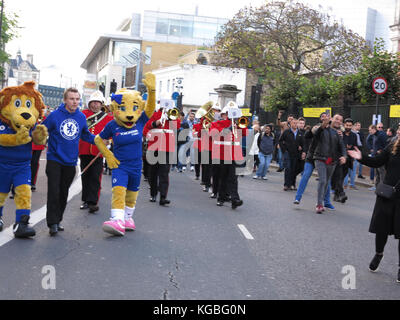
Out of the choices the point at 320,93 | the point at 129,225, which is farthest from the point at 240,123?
the point at 320,93

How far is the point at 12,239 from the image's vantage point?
291 inches

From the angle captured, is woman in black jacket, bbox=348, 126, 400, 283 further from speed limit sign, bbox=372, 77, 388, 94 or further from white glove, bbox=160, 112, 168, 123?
speed limit sign, bbox=372, 77, 388, 94

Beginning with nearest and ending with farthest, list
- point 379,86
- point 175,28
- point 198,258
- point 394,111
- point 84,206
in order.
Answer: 1. point 198,258
2. point 84,206
3. point 379,86
4. point 394,111
5. point 175,28

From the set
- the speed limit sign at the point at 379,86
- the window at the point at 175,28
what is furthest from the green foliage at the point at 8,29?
the speed limit sign at the point at 379,86

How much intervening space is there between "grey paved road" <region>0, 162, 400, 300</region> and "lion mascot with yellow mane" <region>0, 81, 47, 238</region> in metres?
0.46

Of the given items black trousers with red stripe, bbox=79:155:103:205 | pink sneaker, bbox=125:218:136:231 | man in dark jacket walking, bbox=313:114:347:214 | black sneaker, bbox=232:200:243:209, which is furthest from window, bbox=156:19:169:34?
pink sneaker, bbox=125:218:136:231

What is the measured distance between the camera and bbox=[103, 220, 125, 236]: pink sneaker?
7887mm

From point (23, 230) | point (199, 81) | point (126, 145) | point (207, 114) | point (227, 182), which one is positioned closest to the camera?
point (23, 230)

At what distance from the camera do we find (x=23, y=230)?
7.42 m

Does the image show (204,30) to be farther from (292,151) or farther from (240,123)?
(240,123)

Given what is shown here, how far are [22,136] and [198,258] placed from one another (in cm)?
264

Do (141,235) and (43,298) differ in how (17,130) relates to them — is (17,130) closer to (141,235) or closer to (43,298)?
(141,235)

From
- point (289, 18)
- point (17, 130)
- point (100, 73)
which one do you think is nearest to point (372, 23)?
point (100, 73)
